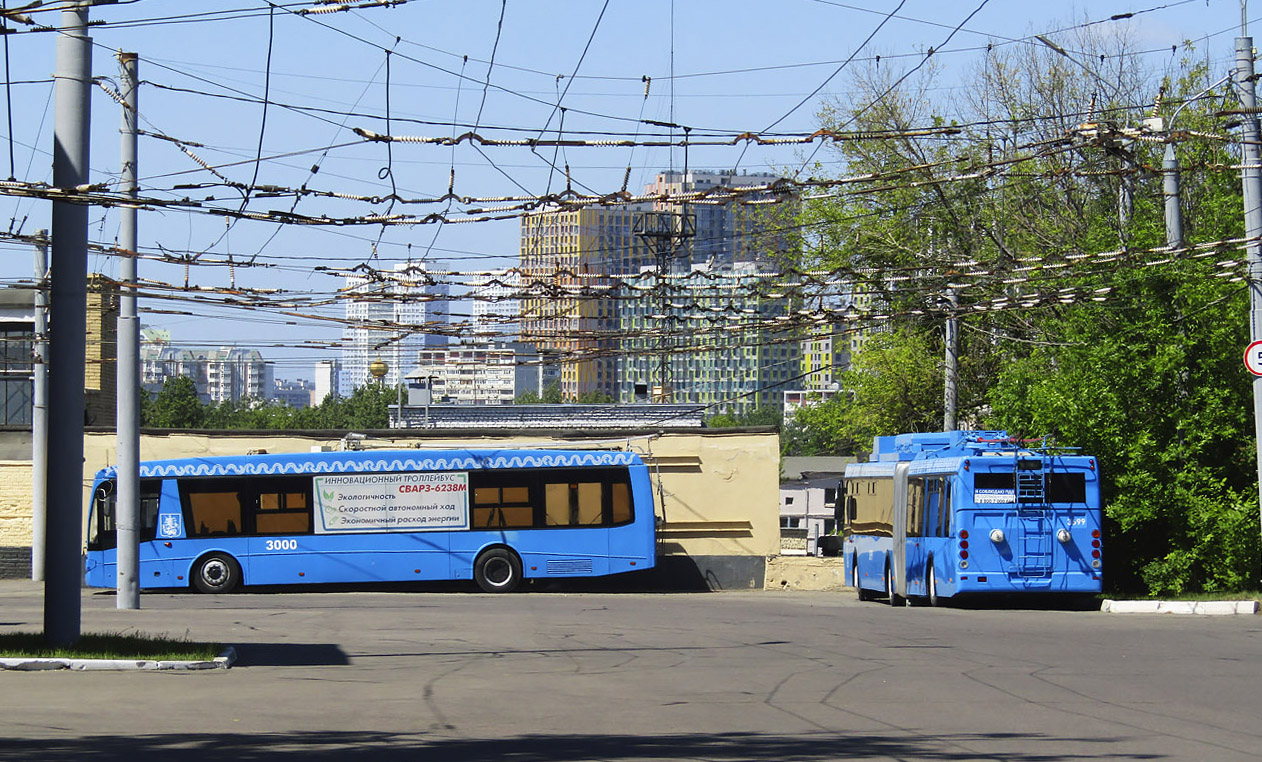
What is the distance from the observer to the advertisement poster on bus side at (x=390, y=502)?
30.4 metres

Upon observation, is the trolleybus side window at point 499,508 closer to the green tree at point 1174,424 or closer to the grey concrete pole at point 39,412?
the grey concrete pole at point 39,412

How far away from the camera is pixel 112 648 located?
46.4 feet

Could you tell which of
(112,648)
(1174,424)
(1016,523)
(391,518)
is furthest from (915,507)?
(112,648)

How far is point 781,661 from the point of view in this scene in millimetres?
15156

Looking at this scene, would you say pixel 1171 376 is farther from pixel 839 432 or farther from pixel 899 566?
pixel 839 432

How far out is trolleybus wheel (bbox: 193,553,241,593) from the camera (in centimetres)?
2998

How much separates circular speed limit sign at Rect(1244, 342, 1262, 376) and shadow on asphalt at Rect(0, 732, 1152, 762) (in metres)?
12.5

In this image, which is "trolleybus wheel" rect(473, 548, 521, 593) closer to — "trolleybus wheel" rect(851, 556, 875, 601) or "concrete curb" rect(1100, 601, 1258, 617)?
"trolleybus wheel" rect(851, 556, 875, 601)

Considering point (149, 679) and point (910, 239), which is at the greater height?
point (910, 239)

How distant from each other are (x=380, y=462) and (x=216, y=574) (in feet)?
13.0

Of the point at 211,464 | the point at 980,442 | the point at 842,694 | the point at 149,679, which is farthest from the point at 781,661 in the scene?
the point at 211,464

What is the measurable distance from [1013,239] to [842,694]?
95.9 feet

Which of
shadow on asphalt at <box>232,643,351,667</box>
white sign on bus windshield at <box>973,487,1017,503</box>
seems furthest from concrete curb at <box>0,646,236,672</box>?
white sign on bus windshield at <box>973,487,1017,503</box>

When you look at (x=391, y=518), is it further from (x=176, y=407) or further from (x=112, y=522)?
(x=176, y=407)
